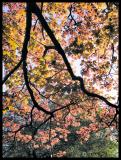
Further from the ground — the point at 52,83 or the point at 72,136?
the point at 52,83

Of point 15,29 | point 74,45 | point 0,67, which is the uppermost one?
point 15,29

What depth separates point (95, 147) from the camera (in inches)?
1159

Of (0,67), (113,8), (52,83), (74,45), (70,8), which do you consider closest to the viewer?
(0,67)

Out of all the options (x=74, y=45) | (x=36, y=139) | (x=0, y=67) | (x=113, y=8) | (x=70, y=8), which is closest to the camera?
(x=0, y=67)

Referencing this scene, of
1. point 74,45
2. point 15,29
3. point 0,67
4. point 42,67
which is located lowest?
point 0,67

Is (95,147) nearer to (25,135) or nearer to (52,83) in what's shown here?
(25,135)

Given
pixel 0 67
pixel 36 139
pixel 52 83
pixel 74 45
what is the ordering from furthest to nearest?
pixel 36 139 < pixel 52 83 < pixel 74 45 < pixel 0 67

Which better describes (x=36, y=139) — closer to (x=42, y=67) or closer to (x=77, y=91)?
(x=77, y=91)

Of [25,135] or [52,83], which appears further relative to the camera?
[25,135]

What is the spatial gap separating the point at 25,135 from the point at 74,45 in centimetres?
2067

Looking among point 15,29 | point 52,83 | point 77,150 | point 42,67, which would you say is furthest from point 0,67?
point 77,150

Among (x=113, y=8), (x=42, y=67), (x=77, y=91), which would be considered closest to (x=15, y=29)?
(x=42, y=67)

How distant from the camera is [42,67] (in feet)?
35.6

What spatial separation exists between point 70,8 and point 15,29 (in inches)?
97.9
